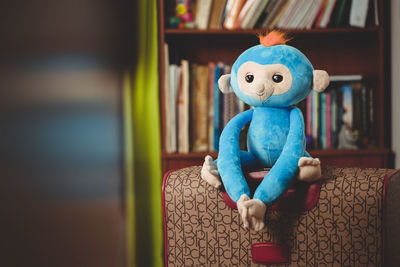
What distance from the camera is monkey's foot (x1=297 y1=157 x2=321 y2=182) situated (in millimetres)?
772

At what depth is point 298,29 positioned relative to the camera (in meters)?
1.43

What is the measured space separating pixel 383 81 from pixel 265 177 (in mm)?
927

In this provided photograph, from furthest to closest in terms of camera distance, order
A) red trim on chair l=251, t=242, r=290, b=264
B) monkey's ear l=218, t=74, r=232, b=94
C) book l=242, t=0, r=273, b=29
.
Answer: book l=242, t=0, r=273, b=29, monkey's ear l=218, t=74, r=232, b=94, red trim on chair l=251, t=242, r=290, b=264

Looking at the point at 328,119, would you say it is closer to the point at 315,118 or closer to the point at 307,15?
the point at 315,118

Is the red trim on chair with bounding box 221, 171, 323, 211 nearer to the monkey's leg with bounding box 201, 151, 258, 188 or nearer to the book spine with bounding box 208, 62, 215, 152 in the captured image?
the monkey's leg with bounding box 201, 151, 258, 188

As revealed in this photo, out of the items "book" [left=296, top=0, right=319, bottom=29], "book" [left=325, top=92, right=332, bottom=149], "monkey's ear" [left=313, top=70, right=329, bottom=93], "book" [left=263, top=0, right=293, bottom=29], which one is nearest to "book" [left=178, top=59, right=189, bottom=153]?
"book" [left=263, top=0, right=293, bottom=29]

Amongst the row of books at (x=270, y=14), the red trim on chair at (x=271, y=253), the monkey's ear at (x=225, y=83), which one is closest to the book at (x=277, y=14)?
the row of books at (x=270, y=14)

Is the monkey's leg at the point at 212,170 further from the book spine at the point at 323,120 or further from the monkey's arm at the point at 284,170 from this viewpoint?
the book spine at the point at 323,120

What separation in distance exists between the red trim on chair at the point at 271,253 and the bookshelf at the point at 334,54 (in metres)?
0.63

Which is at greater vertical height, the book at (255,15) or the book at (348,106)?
the book at (255,15)

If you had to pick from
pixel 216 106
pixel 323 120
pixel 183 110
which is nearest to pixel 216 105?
pixel 216 106

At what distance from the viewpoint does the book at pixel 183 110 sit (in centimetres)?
145

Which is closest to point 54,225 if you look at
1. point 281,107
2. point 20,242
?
point 20,242

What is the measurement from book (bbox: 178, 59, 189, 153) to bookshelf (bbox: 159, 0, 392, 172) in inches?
2.0
